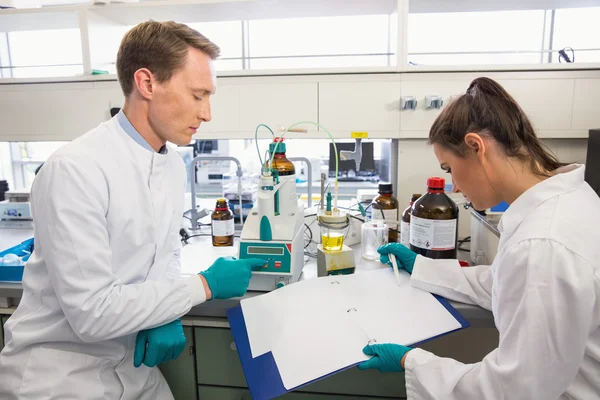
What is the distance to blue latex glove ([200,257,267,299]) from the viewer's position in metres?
1.07

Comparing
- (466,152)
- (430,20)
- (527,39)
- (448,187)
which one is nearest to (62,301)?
(466,152)

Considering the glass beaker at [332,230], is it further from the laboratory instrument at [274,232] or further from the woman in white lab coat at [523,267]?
the woman in white lab coat at [523,267]

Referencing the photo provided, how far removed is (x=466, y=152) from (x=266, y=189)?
57 cm

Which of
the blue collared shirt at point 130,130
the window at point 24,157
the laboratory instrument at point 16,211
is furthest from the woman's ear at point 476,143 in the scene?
the window at point 24,157

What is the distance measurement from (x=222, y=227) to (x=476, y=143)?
106cm

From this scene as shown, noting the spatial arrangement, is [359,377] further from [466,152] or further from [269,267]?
[466,152]

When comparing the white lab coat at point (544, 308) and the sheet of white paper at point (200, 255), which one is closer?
the white lab coat at point (544, 308)

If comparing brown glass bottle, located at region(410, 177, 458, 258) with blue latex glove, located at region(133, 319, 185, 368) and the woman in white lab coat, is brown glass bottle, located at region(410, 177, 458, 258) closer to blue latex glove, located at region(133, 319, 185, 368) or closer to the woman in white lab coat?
the woman in white lab coat

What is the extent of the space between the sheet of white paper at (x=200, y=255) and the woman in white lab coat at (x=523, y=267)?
730 mm

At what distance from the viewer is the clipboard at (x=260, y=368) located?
83 centimetres

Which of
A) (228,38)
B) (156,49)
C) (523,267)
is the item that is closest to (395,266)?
(523,267)

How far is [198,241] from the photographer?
1.73 metres

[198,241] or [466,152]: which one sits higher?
[466,152]

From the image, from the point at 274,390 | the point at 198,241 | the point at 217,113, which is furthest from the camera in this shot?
the point at 217,113
